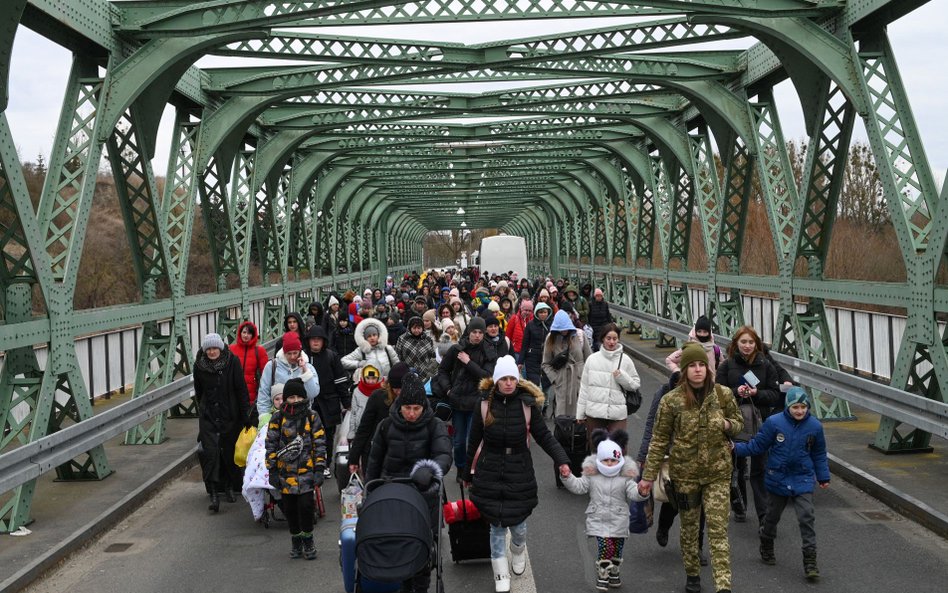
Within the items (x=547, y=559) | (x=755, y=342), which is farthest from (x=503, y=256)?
(x=547, y=559)

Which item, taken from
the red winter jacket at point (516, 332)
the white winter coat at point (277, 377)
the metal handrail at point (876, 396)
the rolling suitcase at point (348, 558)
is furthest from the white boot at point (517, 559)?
the red winter jacket at point (516, 332)

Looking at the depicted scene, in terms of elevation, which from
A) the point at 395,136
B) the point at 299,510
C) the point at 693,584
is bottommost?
the point at 693,584

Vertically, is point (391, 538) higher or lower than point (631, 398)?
lower

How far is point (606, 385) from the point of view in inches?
348

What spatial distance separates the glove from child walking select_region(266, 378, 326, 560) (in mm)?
1823

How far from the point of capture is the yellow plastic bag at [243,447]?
9.30m

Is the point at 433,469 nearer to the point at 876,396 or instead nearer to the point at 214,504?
the point at 214,504

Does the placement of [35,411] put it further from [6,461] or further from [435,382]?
[435,382]

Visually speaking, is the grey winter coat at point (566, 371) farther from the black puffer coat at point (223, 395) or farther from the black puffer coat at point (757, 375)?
the black puffer coat at point (223, 395)

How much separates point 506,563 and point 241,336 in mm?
4674

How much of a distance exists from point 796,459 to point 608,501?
4.16 ft

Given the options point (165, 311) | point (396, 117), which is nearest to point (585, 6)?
point (165, 311)

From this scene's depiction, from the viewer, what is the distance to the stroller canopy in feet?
17.0

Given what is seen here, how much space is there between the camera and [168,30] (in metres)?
11.5
